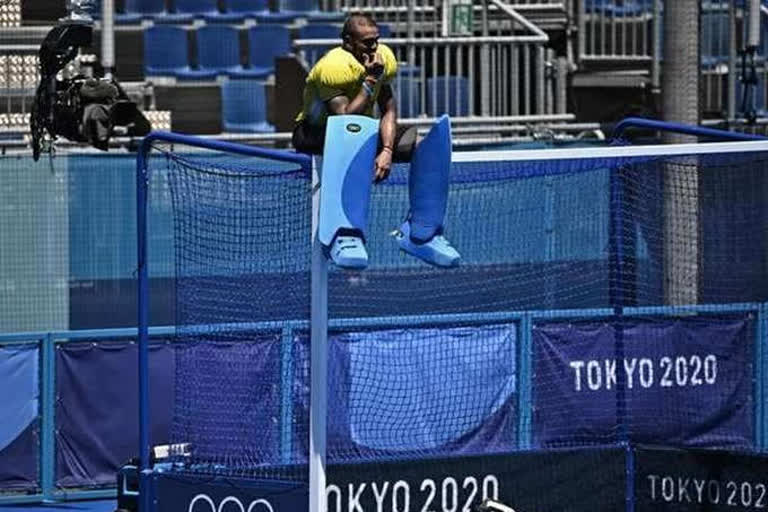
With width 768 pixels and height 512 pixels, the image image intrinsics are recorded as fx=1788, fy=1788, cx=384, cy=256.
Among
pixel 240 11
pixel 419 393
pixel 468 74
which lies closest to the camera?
pixel 419 393

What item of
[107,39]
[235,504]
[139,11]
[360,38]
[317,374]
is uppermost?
[139,11]

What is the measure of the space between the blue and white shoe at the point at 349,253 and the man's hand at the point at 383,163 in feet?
1.22

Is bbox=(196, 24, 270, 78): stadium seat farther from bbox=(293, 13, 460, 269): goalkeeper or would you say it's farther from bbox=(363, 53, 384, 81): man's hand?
bbox=(363, 53, 384, 81): man's hand

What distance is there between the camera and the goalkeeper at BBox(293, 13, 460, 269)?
864 centimetres

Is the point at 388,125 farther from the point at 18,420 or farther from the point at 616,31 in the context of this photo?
the point at 616,31

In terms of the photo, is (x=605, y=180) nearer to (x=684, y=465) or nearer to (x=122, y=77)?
(x=684, y=465)

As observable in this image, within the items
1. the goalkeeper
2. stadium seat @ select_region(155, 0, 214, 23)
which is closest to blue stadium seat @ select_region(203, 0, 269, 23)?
stadium seat @ select_region(155, 0, 214, 23)

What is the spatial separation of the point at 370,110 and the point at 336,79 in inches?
12.7

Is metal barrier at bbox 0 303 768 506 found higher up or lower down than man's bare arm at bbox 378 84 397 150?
lower down

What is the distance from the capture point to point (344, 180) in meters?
8.44

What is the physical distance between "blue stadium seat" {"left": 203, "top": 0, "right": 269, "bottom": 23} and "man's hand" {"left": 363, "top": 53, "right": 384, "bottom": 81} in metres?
11.0

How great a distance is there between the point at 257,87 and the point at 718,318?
7.34 meters

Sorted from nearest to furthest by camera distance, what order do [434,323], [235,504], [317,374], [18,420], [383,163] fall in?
[383,163] < [317,374] < [235,504] < [434,323] < [18,420]

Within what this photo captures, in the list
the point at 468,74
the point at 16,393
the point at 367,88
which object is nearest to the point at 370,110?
the point at 367,88
